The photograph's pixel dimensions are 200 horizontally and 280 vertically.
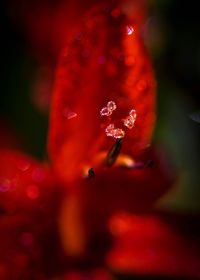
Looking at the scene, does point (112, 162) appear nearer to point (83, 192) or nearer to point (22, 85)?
point (83, 192)

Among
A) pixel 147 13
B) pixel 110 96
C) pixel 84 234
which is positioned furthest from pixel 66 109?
pixel 147 13

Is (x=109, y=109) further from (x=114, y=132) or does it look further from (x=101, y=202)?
(x=101, y=202)

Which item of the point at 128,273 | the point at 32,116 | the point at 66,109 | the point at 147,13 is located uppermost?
the point at 147,13

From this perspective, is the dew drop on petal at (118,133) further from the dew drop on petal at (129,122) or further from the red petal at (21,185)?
the red petal at (21,185)

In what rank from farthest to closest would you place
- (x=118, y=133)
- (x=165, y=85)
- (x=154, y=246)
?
(x=165, y=85)
(x=154, y=246)
(x=118, y=133)

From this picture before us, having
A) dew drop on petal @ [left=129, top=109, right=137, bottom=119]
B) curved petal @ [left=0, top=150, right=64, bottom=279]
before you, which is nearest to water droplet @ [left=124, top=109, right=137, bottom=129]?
dew drop on petal @ [left=129, top=109, right=137, bottom=119]

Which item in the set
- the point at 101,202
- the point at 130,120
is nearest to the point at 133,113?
the point at 130,120

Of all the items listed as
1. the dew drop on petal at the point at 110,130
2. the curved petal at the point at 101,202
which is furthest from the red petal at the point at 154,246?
the dew drop on petal at the point at 110,130
